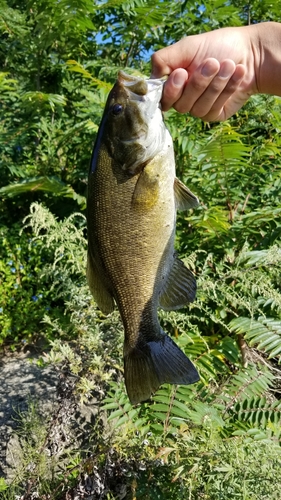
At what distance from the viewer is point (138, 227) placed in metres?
1.73

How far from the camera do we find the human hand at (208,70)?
1856mm

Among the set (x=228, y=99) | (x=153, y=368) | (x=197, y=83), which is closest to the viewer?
(x=153, y=368)

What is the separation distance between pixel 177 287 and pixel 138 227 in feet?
0.99

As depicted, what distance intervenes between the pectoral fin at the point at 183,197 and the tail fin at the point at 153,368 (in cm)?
52

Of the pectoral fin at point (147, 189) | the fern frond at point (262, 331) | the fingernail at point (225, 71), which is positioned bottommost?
the fern frond at point (262, 331)

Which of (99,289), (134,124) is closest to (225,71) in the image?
(134,124)

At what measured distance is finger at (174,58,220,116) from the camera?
1823mm

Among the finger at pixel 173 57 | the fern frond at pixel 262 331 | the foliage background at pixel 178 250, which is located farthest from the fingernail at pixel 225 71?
the fern frond at pixel 262 331

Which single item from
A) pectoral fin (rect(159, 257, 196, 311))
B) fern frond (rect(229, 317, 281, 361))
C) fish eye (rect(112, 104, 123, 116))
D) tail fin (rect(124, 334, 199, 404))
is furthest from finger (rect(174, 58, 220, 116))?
fern frond (rect(229, 317, 281, 361))

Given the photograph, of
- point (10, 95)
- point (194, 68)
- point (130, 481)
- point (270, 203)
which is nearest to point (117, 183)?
point (194, 68)

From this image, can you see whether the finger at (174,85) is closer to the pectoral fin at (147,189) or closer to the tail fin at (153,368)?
the pectoral fin at (147,189)

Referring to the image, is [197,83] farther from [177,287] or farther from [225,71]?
[177,287]

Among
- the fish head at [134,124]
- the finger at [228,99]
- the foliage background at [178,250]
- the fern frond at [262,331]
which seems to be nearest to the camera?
the fish head at [134,124]

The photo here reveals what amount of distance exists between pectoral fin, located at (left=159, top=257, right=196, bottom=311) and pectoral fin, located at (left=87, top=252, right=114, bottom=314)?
0.66 ft
